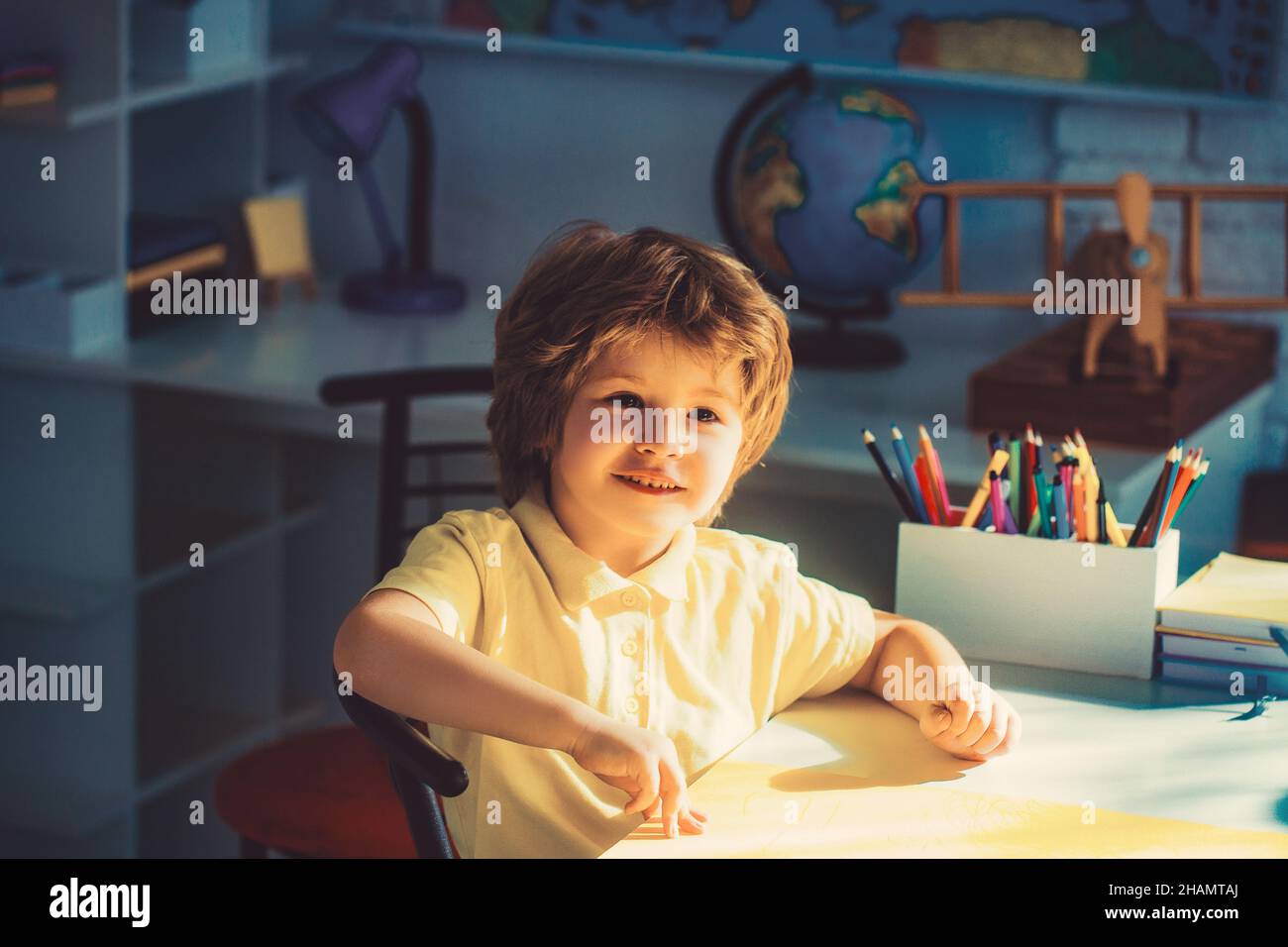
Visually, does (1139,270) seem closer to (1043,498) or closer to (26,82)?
(1043,498)

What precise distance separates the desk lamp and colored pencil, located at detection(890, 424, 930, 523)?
52.2 inches

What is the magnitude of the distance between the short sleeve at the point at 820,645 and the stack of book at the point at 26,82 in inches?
55.4

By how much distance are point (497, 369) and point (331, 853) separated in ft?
2.60

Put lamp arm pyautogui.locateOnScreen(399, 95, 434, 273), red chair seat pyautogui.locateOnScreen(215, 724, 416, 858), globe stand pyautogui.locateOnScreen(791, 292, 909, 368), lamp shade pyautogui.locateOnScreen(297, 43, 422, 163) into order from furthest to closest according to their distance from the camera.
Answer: lamp arm pyautogui.locateOnScreen(399, 95, 434, 273), lamp shade pyautogui.locateOnScreen(297, 43, 422, 163), globe stand pyautogui.locateOnScreen(791, 292, 909, 368), red chair seat pyautogui.locateOnScreen(215, 724, 416, 858)

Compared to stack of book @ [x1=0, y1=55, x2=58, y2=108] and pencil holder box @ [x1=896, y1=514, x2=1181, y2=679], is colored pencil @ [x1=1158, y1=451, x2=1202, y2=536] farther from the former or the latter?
stack of book @ [x1=0, y1=55, x2=58, y2=108]

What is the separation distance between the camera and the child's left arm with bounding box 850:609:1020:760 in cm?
117

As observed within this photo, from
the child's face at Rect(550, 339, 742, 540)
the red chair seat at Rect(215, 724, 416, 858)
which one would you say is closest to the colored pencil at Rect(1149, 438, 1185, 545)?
the child's face at Rect(550, 339, 742, 540)

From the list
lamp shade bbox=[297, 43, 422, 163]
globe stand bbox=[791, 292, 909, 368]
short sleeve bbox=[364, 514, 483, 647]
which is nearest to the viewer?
short sleeve bbox=[364, 514, 483, 647]

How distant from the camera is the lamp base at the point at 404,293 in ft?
8.50

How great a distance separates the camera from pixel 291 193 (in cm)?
279

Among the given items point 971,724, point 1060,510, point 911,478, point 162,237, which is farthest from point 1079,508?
point 162,237

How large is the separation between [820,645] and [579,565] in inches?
7.1

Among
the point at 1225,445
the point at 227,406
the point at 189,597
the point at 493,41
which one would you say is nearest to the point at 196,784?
the point at 189,597

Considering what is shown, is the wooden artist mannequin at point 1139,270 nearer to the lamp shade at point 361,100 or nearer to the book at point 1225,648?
the book at point 1225,648
